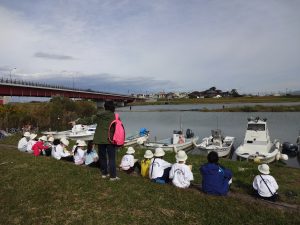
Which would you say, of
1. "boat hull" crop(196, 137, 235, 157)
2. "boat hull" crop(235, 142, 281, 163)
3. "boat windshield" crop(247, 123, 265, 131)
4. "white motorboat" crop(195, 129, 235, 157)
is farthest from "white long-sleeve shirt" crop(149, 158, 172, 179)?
"boat windshield" crop(247, 123, 265, 131)

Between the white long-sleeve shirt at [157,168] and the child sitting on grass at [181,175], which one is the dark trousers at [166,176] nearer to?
the white long-sleeve shirt at [157,168]

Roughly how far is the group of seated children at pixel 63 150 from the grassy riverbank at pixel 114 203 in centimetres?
194

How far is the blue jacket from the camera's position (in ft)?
27.3

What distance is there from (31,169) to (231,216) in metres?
7.62

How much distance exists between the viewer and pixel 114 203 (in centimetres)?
757

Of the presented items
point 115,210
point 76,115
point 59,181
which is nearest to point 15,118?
point 76,115

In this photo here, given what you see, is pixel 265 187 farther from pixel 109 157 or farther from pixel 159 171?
pixel 109 157

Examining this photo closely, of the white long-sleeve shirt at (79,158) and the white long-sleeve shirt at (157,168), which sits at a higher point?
the white long-sleeve shirt at (157,168)

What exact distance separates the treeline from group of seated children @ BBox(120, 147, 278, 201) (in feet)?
118

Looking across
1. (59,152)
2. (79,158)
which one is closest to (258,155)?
(79,158)

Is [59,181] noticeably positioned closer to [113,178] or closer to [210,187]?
[113,178]

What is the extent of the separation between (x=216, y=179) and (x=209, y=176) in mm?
207

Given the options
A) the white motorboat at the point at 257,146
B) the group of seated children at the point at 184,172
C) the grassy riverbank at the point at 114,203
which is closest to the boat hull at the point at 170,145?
the white motorboat at the point at 257,146

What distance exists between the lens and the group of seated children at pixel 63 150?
12254 millimetres
